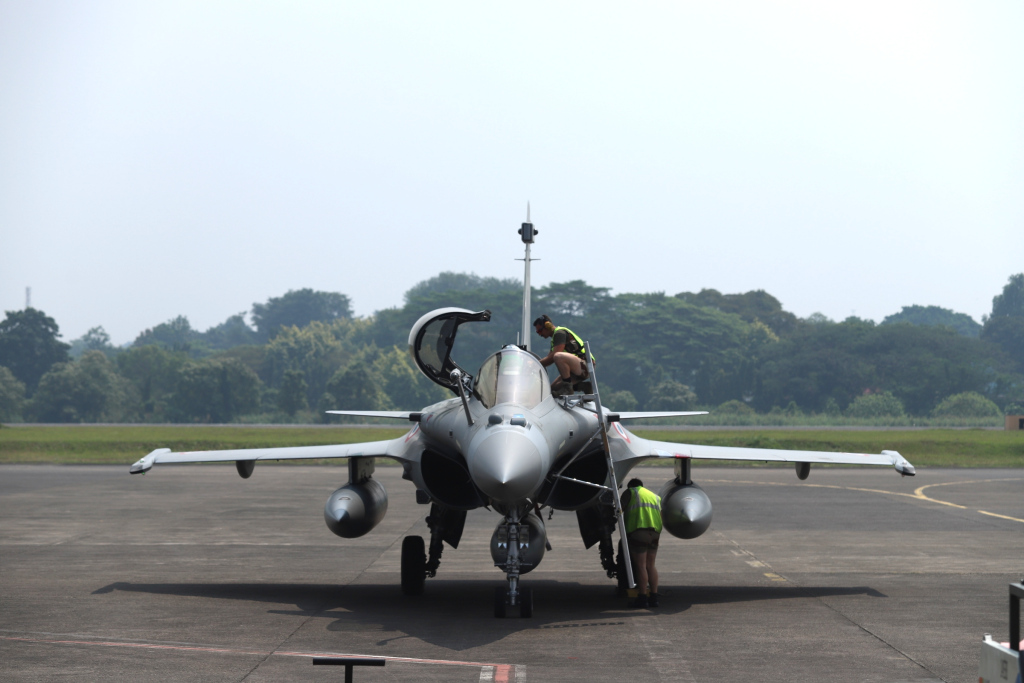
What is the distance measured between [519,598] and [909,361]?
313 ft

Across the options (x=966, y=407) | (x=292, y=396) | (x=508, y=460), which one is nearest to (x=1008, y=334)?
(x=966, y=407)

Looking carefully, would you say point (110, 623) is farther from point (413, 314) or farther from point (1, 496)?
point (413, 314)

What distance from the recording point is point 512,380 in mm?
11117

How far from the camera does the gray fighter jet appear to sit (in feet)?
33.6

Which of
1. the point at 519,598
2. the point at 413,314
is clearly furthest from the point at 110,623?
the point at 413,314

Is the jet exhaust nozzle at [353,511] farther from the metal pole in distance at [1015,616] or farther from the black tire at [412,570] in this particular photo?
the metal pole in distance at [1015,616]

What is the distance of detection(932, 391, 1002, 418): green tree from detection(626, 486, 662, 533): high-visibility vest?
84.5m

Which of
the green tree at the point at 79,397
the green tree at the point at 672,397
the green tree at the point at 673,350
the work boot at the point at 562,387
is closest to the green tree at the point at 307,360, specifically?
the green tree at the point at 79,397

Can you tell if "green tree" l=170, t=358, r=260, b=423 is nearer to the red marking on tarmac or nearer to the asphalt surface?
the asphalt surface

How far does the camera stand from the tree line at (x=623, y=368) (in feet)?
319

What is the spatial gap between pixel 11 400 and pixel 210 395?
741 inches

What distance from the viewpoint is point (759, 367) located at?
345 ft

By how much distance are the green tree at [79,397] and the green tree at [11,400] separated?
1344 millimetres

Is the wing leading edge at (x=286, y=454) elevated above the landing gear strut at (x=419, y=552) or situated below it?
above
